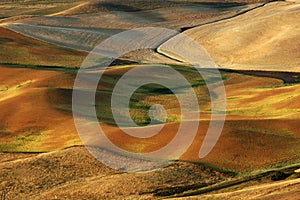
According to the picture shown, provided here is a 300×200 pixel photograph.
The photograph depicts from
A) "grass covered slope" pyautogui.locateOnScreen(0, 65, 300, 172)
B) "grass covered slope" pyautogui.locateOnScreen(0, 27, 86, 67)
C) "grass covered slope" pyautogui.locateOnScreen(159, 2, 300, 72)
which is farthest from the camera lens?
"grass covered slope" pyautogui.locateOnScreen(159, 2, 300, 72)

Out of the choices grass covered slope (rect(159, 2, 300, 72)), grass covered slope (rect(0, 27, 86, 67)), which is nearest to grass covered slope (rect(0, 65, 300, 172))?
grass covered slope (rect(0, 27, 86, 67))

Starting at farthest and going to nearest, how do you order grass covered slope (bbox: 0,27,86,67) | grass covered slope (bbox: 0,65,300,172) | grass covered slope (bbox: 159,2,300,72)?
grass covered slope (bbox: 159,2,300,72) < grass covered slope (bbox: 0,27,86,67) < grass covered slope (bbox: 0,65,300,172)

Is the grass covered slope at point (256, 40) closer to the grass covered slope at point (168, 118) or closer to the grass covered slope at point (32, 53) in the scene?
the grass covered slope at point (168, 118)

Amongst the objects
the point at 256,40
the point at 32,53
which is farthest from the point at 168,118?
the point at 256,40

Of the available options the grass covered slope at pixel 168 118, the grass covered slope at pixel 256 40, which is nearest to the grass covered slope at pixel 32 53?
the grass covered slope at pixel 168 118

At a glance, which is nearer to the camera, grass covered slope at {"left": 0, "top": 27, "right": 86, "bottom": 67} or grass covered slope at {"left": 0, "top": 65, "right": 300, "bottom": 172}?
grass covered slope at {"left": 0, "top": 65, "right": 300, "bottom": 172}

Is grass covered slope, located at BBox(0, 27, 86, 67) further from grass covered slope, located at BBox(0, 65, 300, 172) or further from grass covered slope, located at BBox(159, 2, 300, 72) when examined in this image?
grass covered slope, located at BBox(159, 2, 300, 72)

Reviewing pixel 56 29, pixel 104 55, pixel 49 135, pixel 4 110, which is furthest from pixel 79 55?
pixel 49 135

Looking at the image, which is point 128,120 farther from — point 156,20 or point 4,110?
point 156,20
